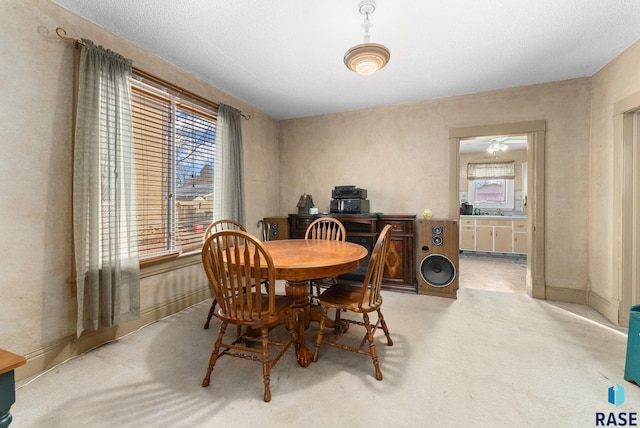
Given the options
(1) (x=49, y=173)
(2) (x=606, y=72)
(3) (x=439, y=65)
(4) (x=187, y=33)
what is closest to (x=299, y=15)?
(4) (x=187, y=33)

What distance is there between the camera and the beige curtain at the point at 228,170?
3.17 metres

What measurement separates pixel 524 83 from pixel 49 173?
15.0 feet

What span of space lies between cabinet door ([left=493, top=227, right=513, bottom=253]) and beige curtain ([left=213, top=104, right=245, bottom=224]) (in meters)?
4.95

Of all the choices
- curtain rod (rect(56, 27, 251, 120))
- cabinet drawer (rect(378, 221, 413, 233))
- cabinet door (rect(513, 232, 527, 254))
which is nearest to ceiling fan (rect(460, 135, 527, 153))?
cabinet door (rect(513, 232, 527, 254))

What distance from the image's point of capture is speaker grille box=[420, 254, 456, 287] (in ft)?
10.4

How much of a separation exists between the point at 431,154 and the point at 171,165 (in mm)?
3151

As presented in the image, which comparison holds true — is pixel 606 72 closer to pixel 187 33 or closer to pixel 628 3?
pixel 628 3

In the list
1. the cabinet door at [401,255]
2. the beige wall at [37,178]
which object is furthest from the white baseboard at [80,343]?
the cabinet door at [401,255]

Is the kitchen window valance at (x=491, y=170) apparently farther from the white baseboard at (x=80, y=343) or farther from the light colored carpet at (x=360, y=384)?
the white baseboard at (x=80, y=343)

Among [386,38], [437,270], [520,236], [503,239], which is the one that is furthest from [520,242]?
[386,38]

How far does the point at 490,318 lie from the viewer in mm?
2570

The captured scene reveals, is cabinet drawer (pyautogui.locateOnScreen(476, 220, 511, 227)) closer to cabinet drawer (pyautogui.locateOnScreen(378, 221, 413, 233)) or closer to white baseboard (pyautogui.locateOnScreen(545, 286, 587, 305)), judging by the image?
white baseboard (pyautogui.locateOnScreen(545, 286, 587, 305))

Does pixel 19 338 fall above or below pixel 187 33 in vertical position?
below

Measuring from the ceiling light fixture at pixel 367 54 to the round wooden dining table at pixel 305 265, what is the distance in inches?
54.3
